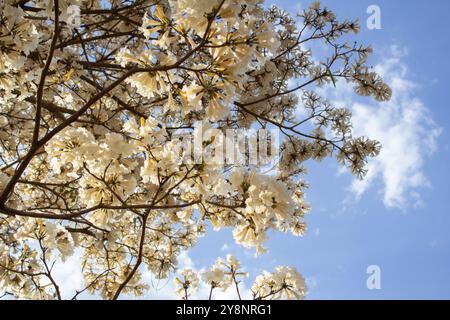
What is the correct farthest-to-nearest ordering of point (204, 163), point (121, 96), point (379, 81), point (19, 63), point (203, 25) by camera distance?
point (379, 81) < point (121, 96) < point (19, 63) < point (204, 163) < point (203, 25)

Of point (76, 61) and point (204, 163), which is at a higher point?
point (76, 61)

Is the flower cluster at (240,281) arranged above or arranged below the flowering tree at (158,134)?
below

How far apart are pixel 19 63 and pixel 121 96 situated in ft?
6.39

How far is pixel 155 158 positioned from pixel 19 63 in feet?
3.43

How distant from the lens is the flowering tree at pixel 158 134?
2217mm

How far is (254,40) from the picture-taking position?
7.11 feet

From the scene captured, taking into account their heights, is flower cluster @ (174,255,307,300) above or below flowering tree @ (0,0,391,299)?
below

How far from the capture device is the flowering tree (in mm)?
2217

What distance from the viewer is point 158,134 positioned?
8.06 feet

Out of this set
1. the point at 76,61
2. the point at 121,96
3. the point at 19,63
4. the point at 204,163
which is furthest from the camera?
the point at 121,96
